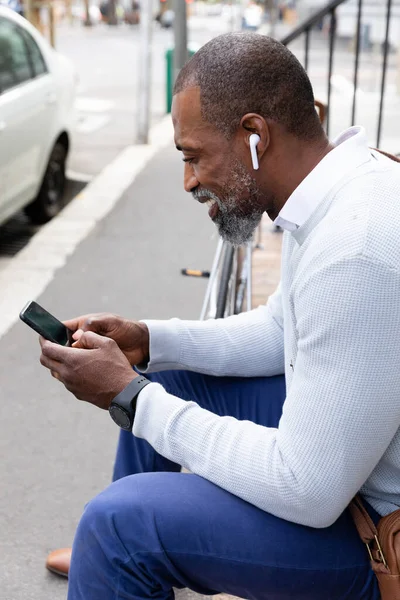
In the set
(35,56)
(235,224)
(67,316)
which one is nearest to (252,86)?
(235,224)

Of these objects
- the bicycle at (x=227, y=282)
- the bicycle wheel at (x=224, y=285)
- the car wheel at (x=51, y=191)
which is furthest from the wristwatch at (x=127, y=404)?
the car wheel at (x=51, y=191)

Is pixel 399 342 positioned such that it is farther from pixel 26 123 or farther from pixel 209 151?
pixel 26 123

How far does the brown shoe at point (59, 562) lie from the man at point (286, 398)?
1.01 m

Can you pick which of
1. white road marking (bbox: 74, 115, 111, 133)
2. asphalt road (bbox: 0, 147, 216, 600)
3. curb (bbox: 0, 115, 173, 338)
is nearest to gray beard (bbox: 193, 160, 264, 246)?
asphalt road (bbox: 0, 147, 216, 600)

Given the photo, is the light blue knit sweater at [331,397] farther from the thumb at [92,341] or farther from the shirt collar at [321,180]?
the thumb at [92,341]

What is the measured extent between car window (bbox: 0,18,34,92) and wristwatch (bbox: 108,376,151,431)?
4820mm

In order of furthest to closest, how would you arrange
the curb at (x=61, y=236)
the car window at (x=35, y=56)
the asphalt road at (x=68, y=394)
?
the car window at (x=35, y=56)
the curb at (x=61, y=236)
the asphalt road at (x=68, y=394)

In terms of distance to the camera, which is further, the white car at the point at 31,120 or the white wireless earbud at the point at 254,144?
the white car at the point at 31,120

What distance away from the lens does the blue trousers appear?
6.05 feet

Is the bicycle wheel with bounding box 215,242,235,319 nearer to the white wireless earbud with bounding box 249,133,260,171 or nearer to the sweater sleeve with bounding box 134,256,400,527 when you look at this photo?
the white wireless earbud with bounding box 249,133,260,171

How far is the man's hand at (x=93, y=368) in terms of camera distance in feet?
6.70

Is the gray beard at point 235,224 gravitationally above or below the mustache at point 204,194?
below

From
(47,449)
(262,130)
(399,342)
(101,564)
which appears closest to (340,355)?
(399,342)

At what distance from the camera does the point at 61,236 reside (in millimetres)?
7027
